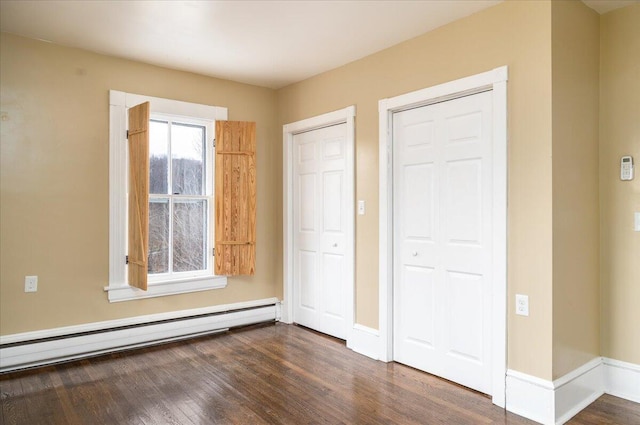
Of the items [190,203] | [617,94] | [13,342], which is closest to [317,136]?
[190,203]

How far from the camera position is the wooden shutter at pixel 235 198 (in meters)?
4.19

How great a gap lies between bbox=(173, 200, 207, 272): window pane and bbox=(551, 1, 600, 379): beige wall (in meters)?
3.16

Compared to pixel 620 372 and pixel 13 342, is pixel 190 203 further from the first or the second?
pixel 620 372

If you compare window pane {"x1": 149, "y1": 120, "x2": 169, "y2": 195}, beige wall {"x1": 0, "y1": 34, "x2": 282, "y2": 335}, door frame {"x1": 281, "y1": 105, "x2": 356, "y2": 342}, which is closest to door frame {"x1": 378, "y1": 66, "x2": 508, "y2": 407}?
door frame {"x1": 281, "y1": 105, "x2": 356, "y2": 342}

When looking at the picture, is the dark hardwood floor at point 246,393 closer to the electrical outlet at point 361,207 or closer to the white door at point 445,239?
the white door at point 445,239

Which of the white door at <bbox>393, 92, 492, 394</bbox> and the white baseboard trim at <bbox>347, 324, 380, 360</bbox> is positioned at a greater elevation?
the white door at <bbox>393, 92, 492, 394</bbox>

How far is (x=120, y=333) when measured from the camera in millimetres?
3646

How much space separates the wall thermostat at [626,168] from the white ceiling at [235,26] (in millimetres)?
1028

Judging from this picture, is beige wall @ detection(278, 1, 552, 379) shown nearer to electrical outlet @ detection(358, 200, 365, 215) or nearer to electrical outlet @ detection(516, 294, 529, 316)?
electrical outlet @ detection(516, 294, 529, 316)

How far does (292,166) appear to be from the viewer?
4.54 m

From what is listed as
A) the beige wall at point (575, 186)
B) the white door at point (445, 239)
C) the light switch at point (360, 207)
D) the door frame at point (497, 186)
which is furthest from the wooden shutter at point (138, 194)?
the beige wall at point (575, 186)

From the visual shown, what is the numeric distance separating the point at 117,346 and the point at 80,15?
2657mm

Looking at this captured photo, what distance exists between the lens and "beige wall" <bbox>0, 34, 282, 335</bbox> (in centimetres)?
322

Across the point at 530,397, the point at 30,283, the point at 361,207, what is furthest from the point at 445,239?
the point at 30,283
